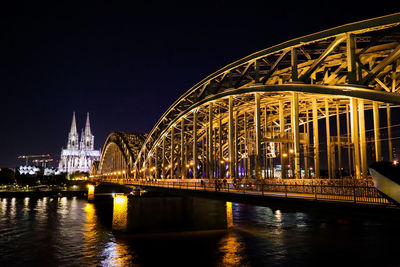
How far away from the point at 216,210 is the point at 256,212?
19640 mm

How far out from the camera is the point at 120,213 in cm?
4062

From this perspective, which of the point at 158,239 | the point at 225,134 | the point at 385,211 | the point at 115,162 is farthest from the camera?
the point at 115,162

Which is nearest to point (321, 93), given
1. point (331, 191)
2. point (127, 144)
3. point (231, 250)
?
point (331, 191)

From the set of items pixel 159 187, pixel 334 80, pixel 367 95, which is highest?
pixel 334 80

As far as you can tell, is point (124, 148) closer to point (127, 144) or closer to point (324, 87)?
point (127, 144)

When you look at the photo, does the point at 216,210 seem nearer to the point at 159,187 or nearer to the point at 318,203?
Result: the point at 159,187

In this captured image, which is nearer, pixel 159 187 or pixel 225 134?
pixel 159 187

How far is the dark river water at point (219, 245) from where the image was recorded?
27.8m

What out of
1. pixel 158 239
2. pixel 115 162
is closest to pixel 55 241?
pixel 158 239

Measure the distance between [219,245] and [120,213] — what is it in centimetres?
1275

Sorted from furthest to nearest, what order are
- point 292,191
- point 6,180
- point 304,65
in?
point 6,180 < point 304,65 < point 292,191

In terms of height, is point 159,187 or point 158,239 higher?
point 159,187

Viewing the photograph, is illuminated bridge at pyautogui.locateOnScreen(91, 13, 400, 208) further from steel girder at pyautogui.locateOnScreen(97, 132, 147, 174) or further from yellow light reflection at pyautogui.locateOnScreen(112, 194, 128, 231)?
steel girder at pyautogui.locateOnScreen(97, 132, 147, 174)

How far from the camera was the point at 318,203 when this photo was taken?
17156 mm
